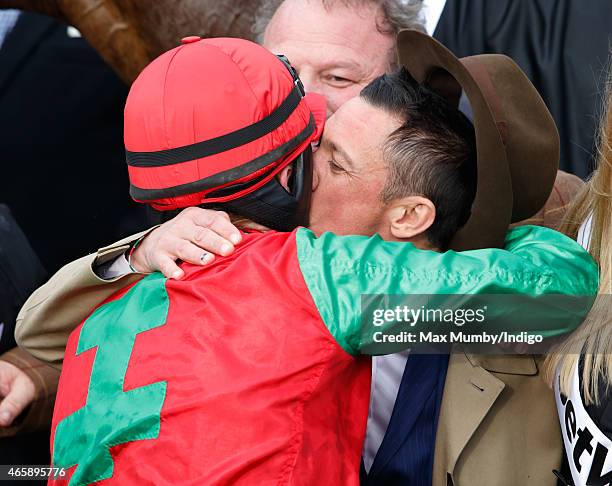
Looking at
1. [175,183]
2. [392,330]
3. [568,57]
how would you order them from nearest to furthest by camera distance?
[392,330], [175,183], [568,57]

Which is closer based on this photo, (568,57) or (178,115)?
(178,115)

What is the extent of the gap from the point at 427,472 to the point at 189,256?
24.3 inches

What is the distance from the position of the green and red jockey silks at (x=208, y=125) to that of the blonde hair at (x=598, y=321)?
55 cm

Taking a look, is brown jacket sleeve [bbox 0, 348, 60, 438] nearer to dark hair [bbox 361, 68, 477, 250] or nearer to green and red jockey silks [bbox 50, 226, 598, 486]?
green and red jockey silks [bbox 50, 226, 598, 486]

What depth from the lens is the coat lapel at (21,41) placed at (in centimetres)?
371

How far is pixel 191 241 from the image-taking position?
1512 mm

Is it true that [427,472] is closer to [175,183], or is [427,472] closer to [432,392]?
[432,392]

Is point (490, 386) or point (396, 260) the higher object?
point (396, 260)

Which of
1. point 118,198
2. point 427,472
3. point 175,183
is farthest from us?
point 118,198

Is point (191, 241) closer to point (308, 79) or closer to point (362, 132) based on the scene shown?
point (362, 132)

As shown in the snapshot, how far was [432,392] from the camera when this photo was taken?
164cm

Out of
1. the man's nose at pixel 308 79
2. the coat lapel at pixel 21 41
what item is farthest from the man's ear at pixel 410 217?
the coat lapel at pixel 21 41

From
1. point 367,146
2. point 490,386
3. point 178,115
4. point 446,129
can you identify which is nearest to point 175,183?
point 178,115

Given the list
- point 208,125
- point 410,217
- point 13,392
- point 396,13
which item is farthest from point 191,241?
point 396,13
